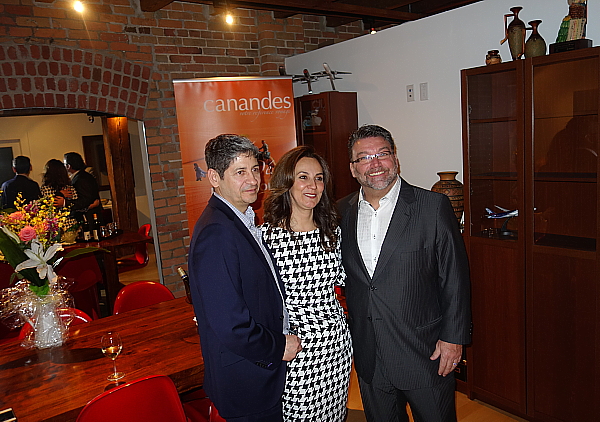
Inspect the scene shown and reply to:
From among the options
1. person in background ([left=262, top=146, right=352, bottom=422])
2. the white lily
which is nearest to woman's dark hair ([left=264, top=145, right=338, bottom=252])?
person in background ([left=262, top=146, right=352, bottom=422])

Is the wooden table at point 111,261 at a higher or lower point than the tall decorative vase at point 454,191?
lower

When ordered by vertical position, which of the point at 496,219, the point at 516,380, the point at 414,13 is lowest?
the point at 516,380

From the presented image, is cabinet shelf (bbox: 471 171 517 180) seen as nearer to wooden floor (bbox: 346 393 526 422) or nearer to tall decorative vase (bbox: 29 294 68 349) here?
wooden floor (bbox: 346 393 526 422)

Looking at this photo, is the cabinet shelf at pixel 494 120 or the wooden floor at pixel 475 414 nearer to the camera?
the cabinet shelf at pixel 494 120

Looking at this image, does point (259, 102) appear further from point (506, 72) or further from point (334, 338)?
point (334, 338)

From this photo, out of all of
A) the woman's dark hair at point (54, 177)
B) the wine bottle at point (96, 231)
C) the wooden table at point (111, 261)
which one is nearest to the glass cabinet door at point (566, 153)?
the wooden table at point (111, 261)

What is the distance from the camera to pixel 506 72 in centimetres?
284

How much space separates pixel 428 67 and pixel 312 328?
8.59 feet

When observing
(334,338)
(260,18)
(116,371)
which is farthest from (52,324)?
(260,18)

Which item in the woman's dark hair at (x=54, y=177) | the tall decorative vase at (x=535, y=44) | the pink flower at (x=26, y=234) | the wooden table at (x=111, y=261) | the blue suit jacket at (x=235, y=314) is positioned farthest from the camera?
the woman's dark hair at (x=54, y=177)

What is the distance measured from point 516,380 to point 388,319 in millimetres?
1437

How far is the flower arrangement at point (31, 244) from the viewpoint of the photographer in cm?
227

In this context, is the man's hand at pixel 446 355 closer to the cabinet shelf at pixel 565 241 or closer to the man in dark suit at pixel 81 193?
the cabinet shelf at pixel 565 241

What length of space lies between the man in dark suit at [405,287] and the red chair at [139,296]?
145cm
